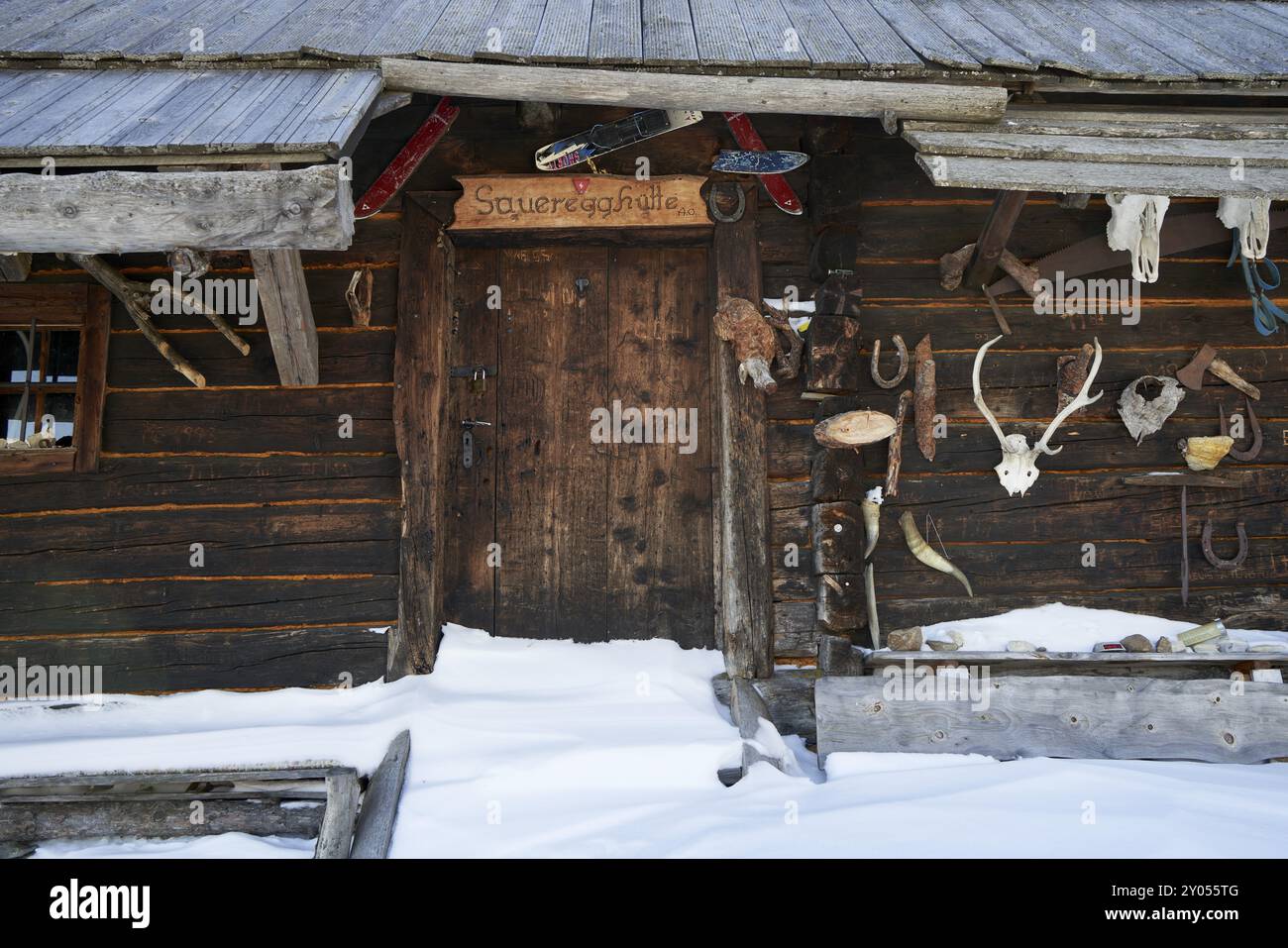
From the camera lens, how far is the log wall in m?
4.57

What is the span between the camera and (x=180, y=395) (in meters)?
4.65

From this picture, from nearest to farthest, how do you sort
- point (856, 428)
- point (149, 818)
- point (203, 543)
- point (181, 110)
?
point (181, 110), point (149, 818), point (856, 428), point (203, 543)

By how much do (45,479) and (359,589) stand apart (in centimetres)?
178

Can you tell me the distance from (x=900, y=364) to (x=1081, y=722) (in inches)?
76.3

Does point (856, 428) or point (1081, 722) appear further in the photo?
point (856, 428)

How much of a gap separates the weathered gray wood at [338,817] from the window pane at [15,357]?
2.88 m

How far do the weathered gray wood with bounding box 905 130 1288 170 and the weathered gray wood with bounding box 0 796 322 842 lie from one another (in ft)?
13.0

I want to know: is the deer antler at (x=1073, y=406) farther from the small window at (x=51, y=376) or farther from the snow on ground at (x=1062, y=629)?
the small window at (x=51, y=376)

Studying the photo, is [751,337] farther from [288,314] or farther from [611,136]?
[288,314]

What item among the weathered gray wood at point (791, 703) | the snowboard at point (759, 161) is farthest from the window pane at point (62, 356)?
the weathered gray wood at point (791, 703)

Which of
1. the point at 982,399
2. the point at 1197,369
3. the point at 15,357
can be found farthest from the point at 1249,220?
the point at 15,357

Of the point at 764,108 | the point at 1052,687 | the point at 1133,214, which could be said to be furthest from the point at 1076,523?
the point at 764,108

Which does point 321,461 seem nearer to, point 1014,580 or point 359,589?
point 359,589

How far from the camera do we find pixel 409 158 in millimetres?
4426
